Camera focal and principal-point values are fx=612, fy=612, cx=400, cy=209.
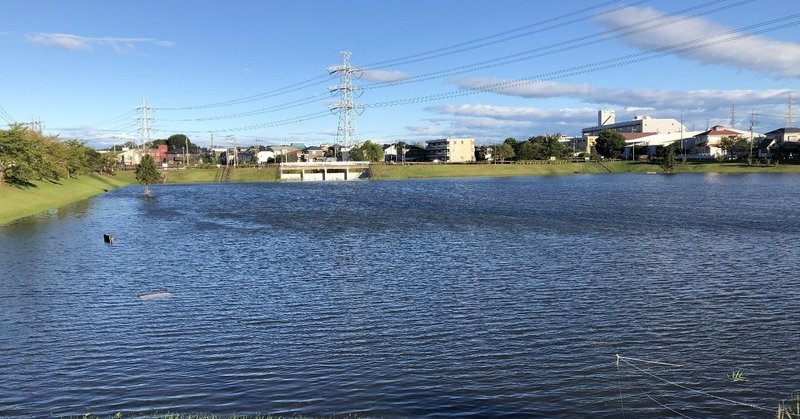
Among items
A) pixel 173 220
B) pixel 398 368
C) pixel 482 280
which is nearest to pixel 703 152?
pixel 173 220

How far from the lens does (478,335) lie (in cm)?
1806

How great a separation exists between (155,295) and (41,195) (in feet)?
198

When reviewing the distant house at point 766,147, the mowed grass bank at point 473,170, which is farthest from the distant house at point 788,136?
the mowed grass bank at point 473,170

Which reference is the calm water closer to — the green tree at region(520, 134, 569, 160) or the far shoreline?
the far shoreline

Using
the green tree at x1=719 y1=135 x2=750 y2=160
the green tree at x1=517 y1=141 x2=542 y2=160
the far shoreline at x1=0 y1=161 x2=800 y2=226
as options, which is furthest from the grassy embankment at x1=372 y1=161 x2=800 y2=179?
the green tree at x1=719 y1=135 x2=750 y2=160

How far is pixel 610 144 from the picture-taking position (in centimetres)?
19400

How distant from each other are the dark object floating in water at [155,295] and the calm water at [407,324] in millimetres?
297

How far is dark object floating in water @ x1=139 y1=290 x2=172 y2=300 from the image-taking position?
76.1 ft

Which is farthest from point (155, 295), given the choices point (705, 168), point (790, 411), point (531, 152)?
point (531, 152)

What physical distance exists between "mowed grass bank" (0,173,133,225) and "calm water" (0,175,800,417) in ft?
68.7

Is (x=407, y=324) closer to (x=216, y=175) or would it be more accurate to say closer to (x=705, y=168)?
(x=216, y=175)

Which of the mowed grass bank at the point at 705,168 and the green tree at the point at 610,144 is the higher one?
the green tree at the point at 610,144

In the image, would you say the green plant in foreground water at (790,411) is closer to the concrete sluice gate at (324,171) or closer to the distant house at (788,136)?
the concrete sluice gate at (324,171)

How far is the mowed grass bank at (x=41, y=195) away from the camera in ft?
192
